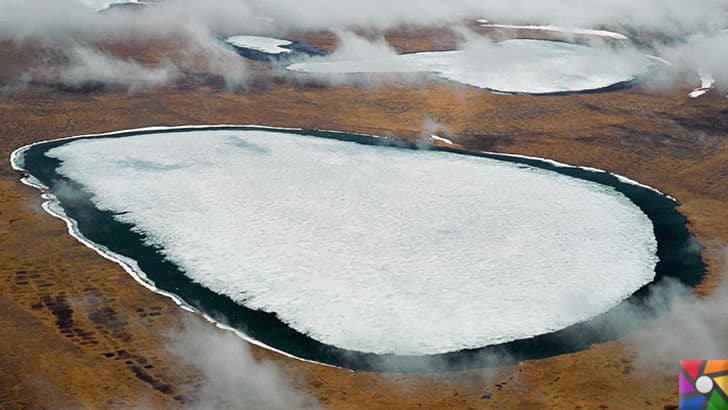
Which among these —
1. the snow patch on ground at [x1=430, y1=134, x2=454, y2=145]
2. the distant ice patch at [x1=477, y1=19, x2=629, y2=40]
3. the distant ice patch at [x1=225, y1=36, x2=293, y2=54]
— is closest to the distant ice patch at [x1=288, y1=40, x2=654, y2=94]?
the distant ice patch at [x1=225, y1=36, x2=293, y2=54]

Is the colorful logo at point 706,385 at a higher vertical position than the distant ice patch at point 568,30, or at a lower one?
higher

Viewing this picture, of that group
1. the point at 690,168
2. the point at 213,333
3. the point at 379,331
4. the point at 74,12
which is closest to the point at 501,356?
the point at 379,331

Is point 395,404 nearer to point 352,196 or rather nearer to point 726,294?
point 726,294

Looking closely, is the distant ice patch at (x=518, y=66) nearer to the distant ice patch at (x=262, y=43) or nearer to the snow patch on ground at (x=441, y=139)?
the distant ice patch at (x=262, y=43)

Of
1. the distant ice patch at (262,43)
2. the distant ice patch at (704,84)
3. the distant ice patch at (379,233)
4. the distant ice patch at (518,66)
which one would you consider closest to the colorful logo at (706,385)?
the distant ice patch at (379,233)

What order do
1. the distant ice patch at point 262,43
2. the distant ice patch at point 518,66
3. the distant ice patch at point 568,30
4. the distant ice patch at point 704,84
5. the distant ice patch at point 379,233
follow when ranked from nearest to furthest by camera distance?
1. the distant ice patch at point 379,233
2. the distant ice patch at point 704,84
3. the distant ice patch at point 518,66
4. the distant ice patch at point 262,43
5. the distant ice patch at point 568,30

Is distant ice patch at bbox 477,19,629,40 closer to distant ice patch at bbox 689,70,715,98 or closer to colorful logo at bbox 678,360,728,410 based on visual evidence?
distant ice patch at bbox 689,70,715,98
